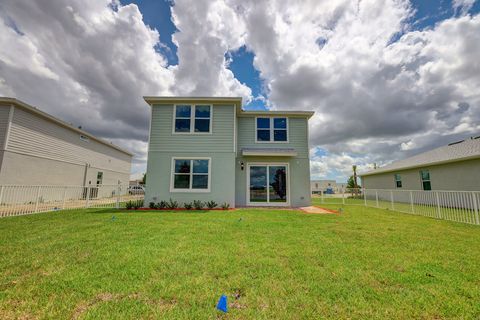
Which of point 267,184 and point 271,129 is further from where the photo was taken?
point 271,129

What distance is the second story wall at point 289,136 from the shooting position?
12.1 meters

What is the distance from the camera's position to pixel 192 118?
10.9 meters

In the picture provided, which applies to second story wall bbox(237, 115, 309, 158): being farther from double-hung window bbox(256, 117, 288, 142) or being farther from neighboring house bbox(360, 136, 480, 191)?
neighboring house bbox(360, 136, 480, 191)

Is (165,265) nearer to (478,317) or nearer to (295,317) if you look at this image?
(295,317)

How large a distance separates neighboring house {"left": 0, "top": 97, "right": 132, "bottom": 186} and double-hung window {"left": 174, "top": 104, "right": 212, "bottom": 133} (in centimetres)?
1075

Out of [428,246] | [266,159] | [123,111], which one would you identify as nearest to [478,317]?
[428,246]

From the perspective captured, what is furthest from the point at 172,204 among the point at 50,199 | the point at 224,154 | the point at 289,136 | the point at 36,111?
the point at 36,111

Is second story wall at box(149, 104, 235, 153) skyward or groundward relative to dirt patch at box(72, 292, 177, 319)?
skyward

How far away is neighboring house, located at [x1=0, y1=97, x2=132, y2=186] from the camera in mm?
12127

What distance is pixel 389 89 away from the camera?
15344 millimetres

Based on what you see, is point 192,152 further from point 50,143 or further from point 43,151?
point 50,143

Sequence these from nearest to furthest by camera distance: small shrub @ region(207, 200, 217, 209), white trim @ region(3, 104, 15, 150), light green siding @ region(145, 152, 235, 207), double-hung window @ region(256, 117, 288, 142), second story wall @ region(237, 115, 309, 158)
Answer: small shrub @ region(207, 200, 217, 209) → light green siding @ region(145, 152, 235, 207) → white trim @ region(3, 104, 15, 150) → second story wall @ region(237, 115, 309, 158) → double-hung window @ region(256, 117, 288, 142)

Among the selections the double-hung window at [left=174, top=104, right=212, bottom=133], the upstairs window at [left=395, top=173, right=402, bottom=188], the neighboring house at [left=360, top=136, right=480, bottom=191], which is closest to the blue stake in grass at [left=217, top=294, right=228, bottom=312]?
the double-hung window at [left=174, top=104, right=212, bottom=133]

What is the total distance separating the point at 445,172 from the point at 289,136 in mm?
11621
